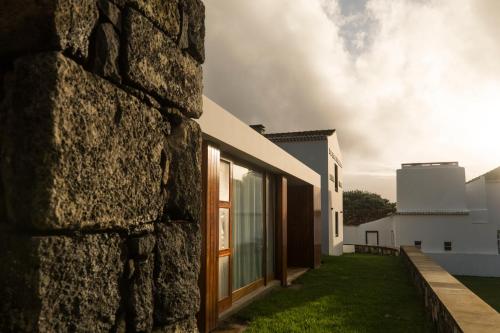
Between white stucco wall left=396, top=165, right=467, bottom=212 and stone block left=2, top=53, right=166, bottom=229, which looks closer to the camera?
stone block left=2, top=53, right=166, bottom=229

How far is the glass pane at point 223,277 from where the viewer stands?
7.65 metres

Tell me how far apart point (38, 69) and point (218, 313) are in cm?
648

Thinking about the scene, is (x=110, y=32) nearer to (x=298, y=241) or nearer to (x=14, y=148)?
(x=14, y=148)

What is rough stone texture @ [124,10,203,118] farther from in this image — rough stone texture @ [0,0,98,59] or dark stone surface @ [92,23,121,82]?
rough stone texture @ [0,0,98,59]

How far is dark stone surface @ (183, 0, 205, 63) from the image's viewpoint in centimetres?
213

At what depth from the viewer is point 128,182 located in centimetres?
163

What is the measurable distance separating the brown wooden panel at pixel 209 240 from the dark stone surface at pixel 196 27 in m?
4.31

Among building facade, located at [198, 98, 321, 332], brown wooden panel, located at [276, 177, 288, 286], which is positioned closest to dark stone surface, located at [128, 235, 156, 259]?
building facade, located at [198, 98, 321, 332]

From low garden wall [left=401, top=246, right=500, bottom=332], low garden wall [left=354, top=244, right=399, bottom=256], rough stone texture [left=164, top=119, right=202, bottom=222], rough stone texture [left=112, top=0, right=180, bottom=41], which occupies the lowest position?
low garden wall [left=354, top=244, right=399, bottom=256]

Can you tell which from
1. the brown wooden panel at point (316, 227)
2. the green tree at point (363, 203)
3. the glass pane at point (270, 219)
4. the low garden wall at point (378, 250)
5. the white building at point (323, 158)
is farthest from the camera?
the green tree at point (363, 203)

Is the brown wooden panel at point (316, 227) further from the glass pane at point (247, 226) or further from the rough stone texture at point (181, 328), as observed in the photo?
the rough stone texture at point (181, 328)

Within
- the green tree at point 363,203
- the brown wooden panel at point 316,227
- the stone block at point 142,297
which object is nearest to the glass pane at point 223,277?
the stone block at point 142,297

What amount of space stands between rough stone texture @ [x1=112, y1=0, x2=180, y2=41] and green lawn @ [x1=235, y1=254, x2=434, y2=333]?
18.5 feet

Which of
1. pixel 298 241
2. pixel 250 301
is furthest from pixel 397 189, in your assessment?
pixel 250 301
